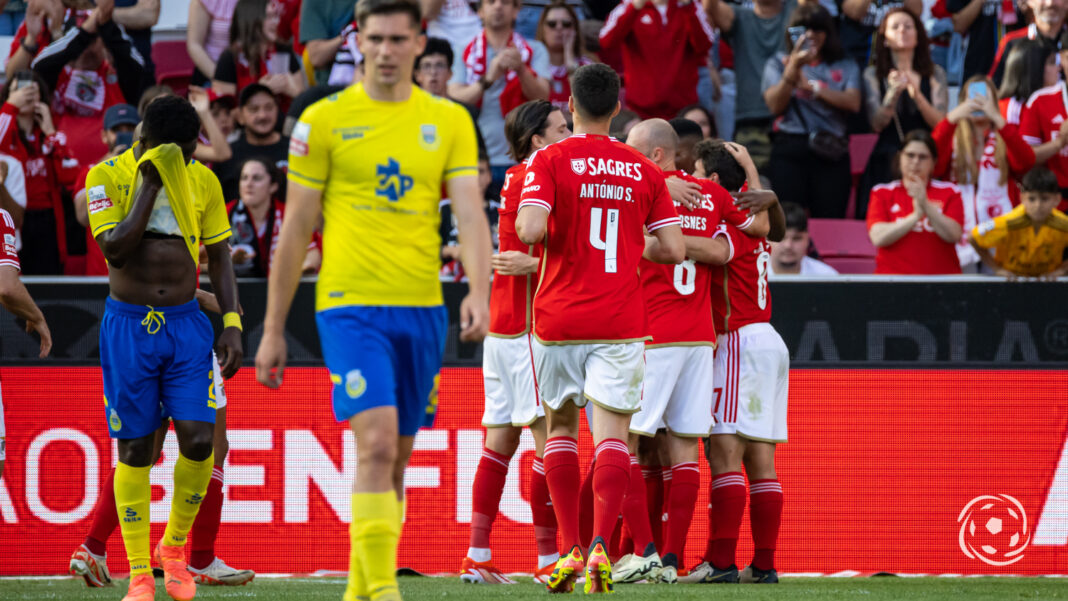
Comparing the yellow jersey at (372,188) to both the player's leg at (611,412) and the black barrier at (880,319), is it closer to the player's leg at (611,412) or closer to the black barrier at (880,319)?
the player's leg at (611,412)

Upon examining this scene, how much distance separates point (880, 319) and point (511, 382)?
2.63 m

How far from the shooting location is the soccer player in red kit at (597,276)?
637cm

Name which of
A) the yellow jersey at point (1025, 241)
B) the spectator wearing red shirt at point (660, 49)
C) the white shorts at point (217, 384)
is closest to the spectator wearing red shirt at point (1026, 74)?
the yellow jersey at point (1025, 241)

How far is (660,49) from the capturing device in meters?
12.0

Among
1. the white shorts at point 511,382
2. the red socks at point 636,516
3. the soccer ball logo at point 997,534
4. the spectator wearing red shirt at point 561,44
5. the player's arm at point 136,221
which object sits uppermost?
the spectator wearing red shirt at point 561,44

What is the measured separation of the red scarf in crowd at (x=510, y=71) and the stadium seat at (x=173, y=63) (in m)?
3.13

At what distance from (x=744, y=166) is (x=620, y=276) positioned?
1.77 metres

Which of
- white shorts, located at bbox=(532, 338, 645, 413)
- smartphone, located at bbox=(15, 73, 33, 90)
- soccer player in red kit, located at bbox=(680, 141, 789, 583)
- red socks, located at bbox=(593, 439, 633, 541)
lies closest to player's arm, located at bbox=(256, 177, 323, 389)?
white shorts, located at bbox=(532, 338, 645, 413)

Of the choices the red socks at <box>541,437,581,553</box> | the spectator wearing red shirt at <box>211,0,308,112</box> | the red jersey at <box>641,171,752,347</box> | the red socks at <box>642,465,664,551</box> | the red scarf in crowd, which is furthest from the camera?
the spectator wearing red shirt at <box>211,0,308,112</box>

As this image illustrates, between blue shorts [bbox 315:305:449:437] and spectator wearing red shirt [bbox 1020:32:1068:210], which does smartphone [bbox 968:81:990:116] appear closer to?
spectator wearing red shirt [bbox 1020:32:1068:210]

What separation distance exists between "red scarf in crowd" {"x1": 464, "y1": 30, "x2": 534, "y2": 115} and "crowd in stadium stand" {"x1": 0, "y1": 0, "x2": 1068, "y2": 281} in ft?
0.05

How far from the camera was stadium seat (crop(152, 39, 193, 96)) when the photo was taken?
1331 cm

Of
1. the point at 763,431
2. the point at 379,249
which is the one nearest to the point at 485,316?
the point at 379,249

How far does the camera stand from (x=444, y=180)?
520 centimetres
